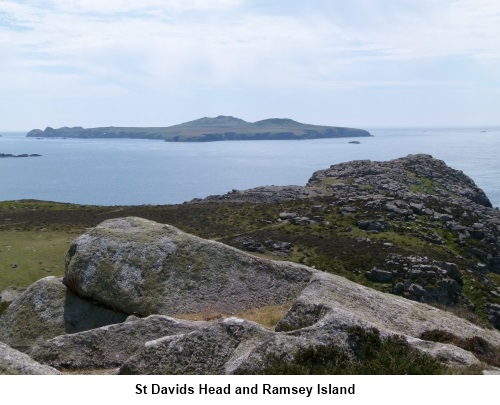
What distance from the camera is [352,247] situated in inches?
2534

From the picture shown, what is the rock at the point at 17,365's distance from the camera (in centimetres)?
1173

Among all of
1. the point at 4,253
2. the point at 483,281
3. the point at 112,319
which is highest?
the point at 112,319

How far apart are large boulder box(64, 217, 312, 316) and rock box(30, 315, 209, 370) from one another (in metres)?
4.09

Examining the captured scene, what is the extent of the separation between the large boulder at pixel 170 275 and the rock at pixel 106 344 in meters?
4.09

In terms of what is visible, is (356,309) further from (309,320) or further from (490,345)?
(490,345)

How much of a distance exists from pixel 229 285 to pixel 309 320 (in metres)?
7.20

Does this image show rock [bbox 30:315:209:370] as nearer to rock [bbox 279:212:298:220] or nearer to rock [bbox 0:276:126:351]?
rock [bbox 0:276:126:351]

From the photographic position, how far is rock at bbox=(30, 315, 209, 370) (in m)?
15.7

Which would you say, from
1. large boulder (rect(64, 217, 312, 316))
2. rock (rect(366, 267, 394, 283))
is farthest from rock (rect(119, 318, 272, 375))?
rock (rect(366, 267, 394, 283))

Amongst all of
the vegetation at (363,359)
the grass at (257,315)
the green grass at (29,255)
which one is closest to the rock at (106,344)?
the grass at (257,315)

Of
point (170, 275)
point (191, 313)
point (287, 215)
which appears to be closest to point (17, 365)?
point (191, 313)

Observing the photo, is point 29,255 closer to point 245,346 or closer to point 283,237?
point 283,237

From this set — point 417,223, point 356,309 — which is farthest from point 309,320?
point 417,223

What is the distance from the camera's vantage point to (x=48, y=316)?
2231 cm
